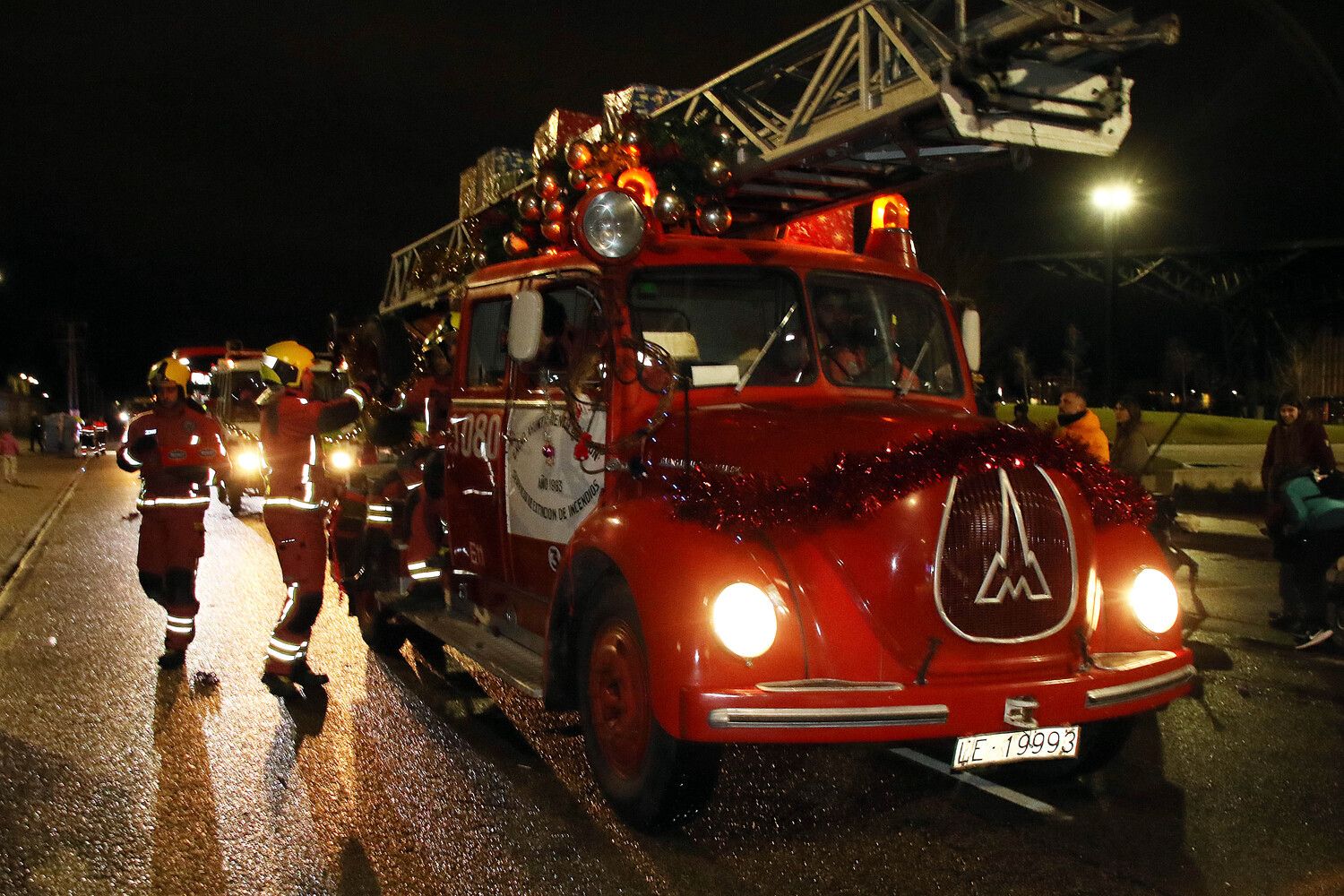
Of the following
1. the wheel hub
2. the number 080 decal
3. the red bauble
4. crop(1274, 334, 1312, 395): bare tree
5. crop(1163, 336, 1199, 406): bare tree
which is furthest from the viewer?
crop(1274, 334, 1312, 395): bare tree

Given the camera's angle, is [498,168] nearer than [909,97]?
No

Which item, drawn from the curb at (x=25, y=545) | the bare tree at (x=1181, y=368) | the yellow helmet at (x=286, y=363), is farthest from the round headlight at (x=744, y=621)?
the curb at (x=25, y=545)

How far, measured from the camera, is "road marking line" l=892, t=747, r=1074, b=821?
15.7ft

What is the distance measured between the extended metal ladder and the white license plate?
3.78 meters

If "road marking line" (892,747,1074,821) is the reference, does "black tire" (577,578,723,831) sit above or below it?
above

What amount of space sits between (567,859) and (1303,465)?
660 centimetres

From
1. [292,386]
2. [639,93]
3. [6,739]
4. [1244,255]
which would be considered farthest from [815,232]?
[1244,255]

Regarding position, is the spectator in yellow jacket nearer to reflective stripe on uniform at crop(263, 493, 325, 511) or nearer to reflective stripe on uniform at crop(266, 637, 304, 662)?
reflective stripe on uniform at crop(263, 493, 325, 511)

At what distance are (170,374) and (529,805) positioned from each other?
4.26 m

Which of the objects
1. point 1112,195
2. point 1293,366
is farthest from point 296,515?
point 1293,366

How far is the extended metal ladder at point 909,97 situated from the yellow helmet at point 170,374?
254 cm

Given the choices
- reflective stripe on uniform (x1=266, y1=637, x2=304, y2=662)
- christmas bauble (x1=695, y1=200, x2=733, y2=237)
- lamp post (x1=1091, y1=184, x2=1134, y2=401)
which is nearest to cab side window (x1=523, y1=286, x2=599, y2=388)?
christmas bauble (x1=695, y1=200, x2=733, y2=237)

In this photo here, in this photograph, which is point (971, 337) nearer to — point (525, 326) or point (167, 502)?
point (525, 326)

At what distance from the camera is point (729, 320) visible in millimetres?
5434
